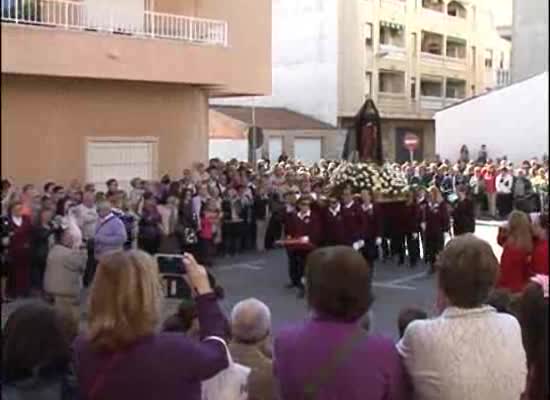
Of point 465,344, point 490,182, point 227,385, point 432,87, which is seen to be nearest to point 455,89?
point 432,87

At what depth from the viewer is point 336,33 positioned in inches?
1618

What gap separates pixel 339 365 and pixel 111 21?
16392 millimetres

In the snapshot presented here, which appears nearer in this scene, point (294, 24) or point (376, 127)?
point (376, 127)

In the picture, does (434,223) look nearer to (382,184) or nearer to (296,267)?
(382,184)

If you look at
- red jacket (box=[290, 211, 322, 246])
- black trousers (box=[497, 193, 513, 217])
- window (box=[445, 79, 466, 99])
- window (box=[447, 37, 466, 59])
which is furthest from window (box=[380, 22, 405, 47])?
red jacket (box=[290, 211, 322, 246])

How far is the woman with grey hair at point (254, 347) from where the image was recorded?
13.0 feet

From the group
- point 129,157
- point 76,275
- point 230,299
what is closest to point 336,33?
point 129,157

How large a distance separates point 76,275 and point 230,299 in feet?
11.8

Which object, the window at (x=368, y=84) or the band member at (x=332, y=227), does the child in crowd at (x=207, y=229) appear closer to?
the band member at (x=332, y=227)

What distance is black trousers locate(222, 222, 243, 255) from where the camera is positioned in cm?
1783

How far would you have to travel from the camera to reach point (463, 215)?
54.2ft

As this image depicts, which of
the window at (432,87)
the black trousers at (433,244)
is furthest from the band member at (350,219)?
the window at (432,87)

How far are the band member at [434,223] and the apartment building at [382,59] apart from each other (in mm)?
22820

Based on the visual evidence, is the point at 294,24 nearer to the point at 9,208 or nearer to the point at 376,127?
the point at 376,127
